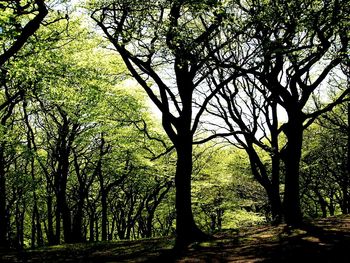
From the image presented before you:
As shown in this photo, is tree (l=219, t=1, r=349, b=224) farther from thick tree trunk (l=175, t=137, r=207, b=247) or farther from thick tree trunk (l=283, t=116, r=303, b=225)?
thick tree trunk (l=175, t=137, r=207, b=247)

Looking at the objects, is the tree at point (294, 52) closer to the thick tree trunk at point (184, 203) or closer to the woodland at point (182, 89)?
the woodland at point (182, 89)

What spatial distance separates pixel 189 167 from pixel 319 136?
2537 centimetres

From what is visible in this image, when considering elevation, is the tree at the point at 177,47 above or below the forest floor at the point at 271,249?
above

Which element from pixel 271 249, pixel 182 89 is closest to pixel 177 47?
pixel 182 89

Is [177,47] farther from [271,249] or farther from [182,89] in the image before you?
[271,249]

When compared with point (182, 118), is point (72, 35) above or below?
above

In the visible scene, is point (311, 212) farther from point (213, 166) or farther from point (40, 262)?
point (40, 262)

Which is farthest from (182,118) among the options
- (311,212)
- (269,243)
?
(311,212)

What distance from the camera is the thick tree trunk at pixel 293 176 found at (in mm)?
15961

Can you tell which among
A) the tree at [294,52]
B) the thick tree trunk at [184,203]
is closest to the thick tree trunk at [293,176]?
the tree at [294,52]

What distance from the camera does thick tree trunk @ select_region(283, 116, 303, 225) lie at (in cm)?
1596

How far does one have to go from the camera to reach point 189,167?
15.5 m

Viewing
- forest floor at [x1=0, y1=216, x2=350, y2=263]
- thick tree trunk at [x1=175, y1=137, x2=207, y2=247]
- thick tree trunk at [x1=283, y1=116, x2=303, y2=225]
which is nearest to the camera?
forest floor at [x1=0, y1=216, x2=350, y2=263]

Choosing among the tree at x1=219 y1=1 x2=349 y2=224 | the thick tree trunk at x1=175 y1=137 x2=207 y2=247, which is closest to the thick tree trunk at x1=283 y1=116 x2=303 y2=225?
the tree at x1=219 y1=1 x2=349 y2=224
